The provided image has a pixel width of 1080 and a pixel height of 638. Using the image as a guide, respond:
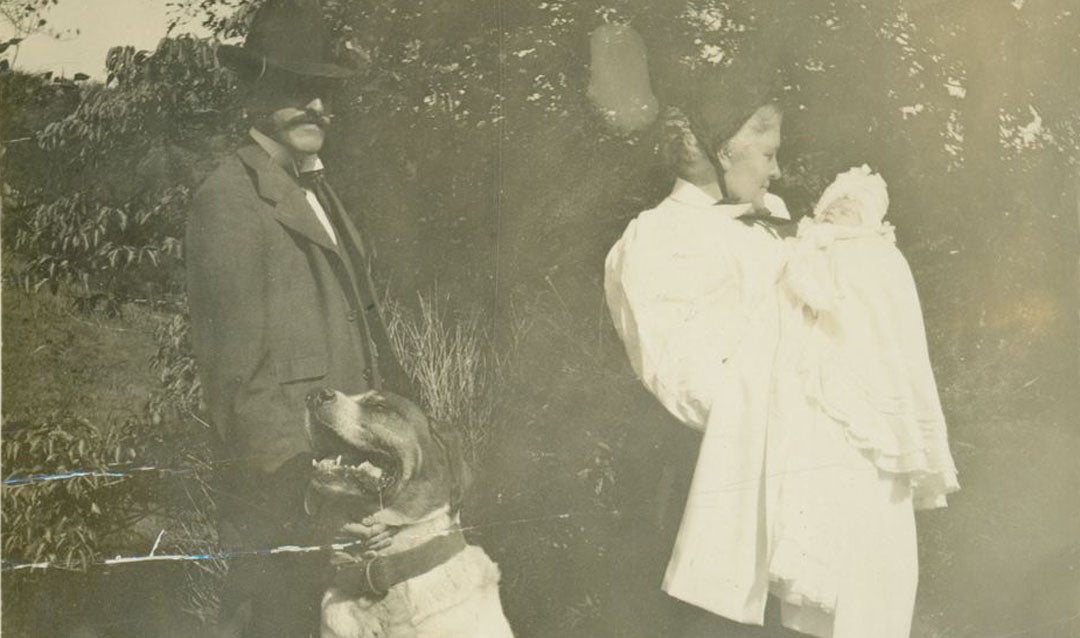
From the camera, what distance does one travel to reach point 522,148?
4.11 m

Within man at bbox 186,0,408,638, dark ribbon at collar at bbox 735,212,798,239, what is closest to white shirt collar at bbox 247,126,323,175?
man at bbox 186,0,408,638

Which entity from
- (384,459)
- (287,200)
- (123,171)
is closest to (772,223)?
(384,459)

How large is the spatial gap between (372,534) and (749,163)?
1.55 meters

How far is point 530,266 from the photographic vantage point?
4.08 m

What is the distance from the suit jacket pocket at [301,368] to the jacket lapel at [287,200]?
1.09 ft

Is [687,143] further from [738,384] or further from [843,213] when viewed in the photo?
[738,384]

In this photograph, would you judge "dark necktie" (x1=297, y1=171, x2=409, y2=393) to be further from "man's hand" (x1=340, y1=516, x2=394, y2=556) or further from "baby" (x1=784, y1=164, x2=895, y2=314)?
"baby" (x1=784, y1=164, x2=895, y2=314)

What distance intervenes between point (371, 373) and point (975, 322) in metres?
1.84

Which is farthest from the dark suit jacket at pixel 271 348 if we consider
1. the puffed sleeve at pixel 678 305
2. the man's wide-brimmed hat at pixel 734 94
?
the man's wide-brimmed hat at pixel 734 94

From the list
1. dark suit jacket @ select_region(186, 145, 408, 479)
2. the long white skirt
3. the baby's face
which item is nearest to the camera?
the long white skirt

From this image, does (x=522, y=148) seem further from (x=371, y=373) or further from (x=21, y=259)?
(x=21, y=259)

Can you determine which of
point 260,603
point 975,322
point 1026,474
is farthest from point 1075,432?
point 260,603

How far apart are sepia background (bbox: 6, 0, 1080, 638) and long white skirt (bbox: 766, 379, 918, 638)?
0.49 ft

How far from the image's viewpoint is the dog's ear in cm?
401
